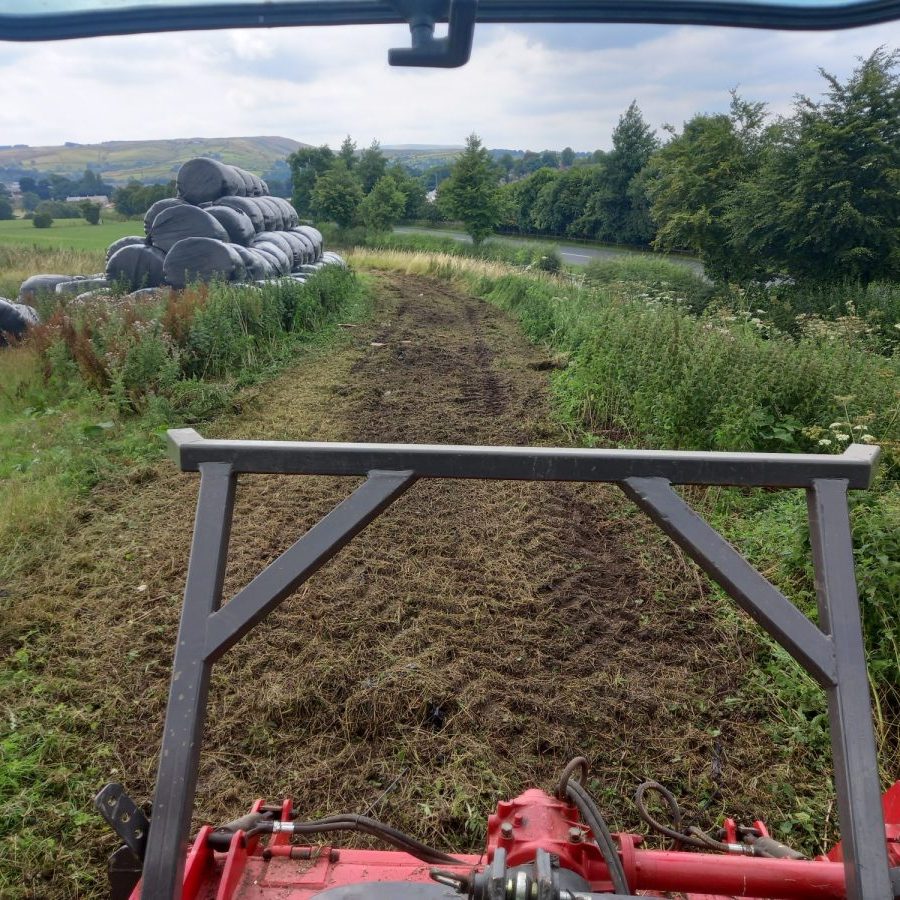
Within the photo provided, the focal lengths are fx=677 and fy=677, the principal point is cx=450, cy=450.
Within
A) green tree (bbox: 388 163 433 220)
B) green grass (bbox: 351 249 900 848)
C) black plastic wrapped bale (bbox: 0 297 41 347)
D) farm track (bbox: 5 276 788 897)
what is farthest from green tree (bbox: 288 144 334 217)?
farm track (bbox: 5 276 788 897)

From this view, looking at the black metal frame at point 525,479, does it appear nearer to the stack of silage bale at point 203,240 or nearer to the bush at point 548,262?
the stack of silage bale at point 203,240

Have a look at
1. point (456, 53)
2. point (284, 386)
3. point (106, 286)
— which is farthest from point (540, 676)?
point (106, 286)

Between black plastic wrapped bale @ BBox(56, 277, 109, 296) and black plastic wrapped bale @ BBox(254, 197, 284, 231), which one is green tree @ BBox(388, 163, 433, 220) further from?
black plastic wrapped bale @ BBox(56, 277, 109, 296)

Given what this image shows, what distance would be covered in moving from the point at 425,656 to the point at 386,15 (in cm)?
280

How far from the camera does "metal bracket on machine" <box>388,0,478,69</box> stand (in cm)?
67

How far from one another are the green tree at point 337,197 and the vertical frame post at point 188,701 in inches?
1167

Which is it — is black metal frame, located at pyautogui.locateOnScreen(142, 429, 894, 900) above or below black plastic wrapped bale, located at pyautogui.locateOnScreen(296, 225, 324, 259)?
below

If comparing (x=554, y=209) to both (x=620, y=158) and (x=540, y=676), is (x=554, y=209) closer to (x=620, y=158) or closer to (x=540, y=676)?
(x=620, y=158)

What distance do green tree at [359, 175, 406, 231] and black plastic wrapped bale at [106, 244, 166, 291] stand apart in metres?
20.9

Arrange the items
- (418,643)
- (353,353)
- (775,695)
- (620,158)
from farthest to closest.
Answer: (620,158) < (353,353) < (418,643) < (775,695)

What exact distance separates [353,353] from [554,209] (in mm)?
19433

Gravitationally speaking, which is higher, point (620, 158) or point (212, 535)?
point (620, 158)

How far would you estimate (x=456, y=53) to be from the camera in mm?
690

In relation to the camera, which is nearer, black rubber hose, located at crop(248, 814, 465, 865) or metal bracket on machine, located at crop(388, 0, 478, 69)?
Result: metal bracket on machine, located at crop(388, 0, 478, 69)
